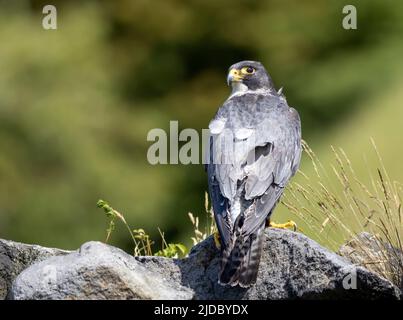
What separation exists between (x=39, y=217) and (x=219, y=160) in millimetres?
8900

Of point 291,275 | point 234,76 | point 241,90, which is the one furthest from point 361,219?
point 234,76

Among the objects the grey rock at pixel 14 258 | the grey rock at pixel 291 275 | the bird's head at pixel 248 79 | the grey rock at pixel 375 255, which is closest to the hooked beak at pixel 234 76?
the bird's head at pixel 248 79

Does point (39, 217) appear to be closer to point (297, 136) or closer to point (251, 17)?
point (251, 17)

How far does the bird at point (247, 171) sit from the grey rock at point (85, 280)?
465 millimetres

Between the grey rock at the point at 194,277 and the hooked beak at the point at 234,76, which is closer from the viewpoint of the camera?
the grey rock at the point at 194,277

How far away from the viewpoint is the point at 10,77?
1490cm

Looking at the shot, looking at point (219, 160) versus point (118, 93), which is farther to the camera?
point (118, 93)

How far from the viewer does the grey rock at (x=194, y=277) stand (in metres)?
5.00

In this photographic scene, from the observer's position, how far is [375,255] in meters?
5.70

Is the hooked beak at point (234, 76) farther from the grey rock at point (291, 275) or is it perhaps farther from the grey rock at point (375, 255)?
the grey rock at point (291, 275)

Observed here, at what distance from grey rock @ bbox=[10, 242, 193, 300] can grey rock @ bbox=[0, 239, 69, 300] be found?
0.56 meters

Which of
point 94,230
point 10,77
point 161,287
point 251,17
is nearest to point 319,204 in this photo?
point 161,287

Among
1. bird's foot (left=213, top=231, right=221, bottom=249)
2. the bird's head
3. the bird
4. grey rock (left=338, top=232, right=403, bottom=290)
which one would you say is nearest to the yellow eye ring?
the bird's head

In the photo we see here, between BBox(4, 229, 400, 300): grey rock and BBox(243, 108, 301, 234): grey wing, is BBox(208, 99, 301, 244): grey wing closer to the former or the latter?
BBox(243, 108, 301, 234): grey wing
